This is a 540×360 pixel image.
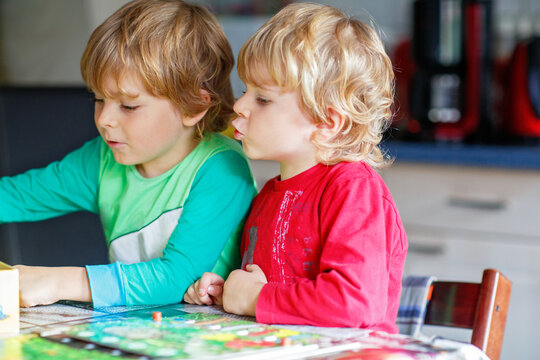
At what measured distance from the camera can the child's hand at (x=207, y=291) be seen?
996mm

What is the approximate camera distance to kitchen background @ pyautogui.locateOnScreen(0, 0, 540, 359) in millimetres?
2066

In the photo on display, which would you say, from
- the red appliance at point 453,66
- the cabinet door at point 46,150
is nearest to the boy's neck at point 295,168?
the red appliance at point 453,66

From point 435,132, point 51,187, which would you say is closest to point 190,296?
point 51,187

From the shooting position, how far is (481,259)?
2119mm

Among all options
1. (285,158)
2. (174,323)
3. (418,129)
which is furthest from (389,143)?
(174,323)

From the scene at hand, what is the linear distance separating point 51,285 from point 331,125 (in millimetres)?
444

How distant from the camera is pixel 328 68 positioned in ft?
3.06

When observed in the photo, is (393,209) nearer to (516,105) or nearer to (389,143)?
(389,143)

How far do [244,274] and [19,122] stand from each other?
80.7 inches

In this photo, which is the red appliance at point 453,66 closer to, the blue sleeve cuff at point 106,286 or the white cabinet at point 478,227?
the white cabinet at point 478,227

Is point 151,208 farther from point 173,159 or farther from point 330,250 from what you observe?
point 330,250

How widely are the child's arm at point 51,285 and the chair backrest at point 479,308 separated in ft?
1.88

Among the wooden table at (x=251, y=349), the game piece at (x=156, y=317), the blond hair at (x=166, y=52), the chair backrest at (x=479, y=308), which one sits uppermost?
the blond hair at (x=166, y=52)

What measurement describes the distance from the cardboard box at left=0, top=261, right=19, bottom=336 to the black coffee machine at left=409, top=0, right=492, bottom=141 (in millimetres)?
1813
